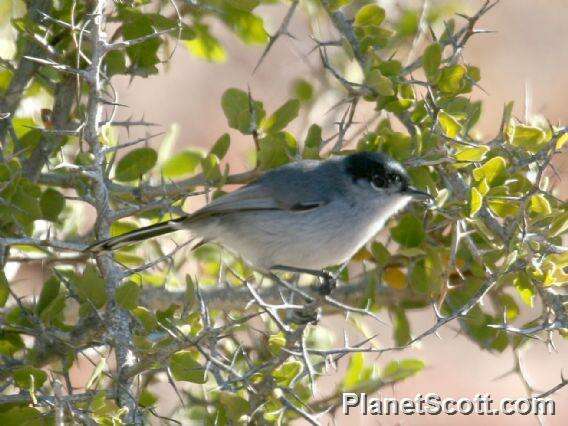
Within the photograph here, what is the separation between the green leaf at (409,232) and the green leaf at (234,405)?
96cm

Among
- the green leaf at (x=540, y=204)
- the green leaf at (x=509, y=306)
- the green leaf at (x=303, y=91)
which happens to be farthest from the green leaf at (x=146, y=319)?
the green leaf at (x=303, y=91)

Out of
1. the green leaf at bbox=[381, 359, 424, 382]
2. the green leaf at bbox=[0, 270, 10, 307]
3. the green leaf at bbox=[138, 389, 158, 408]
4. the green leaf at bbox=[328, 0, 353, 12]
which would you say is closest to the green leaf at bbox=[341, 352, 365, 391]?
the green leaf at bbox=[381, 359, 424, 382]

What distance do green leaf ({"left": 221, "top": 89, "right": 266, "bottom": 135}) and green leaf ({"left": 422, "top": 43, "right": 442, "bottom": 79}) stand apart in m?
0.67

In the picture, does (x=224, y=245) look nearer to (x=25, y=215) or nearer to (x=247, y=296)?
(x=247, y=296)

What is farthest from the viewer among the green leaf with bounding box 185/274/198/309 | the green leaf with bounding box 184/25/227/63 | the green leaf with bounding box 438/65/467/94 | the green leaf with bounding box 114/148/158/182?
the green leaf with bounding box 184/25/227/63

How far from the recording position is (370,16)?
3.38 m

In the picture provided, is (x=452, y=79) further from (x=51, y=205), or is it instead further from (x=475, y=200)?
(x=51, y=205)

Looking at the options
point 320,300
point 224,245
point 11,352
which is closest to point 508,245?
point 320,300

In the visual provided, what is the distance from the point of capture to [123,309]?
2.86 m

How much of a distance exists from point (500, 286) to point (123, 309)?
1.53m

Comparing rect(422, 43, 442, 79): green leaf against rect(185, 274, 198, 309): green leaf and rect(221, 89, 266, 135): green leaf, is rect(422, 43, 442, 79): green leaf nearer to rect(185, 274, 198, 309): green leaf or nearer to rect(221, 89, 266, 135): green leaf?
rect(221, 89, 266, 135): green leaf

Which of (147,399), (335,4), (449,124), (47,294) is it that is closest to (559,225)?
(449,124)

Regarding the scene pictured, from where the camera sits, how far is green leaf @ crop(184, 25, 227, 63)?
3.81 metres

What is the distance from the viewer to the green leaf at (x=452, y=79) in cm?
312
